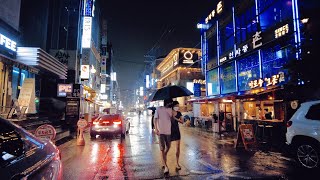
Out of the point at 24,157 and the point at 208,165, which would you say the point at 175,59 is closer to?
the point at 208,165

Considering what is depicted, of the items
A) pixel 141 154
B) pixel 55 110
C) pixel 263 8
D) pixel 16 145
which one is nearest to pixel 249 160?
pixel 141 154

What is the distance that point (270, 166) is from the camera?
738 centimetres

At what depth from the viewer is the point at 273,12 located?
712 inches

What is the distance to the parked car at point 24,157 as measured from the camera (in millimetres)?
2018

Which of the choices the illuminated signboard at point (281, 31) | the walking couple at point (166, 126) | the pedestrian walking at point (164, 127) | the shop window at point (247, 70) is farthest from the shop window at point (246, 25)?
the pedestrian walking at point (164, 127)

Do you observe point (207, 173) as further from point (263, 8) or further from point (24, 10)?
point (24, 10)

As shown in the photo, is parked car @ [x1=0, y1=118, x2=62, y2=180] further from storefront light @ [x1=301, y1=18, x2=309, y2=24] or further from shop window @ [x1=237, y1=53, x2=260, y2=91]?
shop window @ [x1=237, y1=53, x2=260, y2=91]

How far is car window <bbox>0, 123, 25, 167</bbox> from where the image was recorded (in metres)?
2.08

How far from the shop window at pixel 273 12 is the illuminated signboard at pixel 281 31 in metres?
0.65

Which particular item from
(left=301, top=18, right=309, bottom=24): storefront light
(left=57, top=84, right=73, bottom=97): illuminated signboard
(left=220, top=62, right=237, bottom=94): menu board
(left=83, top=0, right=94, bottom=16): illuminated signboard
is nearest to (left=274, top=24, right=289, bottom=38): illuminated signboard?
(left=301, top=18, right=309, bottom=24): storefront light

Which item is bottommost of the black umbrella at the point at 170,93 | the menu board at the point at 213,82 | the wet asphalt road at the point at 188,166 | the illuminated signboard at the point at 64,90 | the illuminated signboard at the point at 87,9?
the wet asphalt road at the point at 188,166

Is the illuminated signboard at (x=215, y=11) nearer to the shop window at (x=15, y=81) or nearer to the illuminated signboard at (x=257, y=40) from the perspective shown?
the illuminated signboard at (x=257, y=40)

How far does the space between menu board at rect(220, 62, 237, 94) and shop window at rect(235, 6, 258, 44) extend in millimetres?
2816

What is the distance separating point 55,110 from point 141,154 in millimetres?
19322
